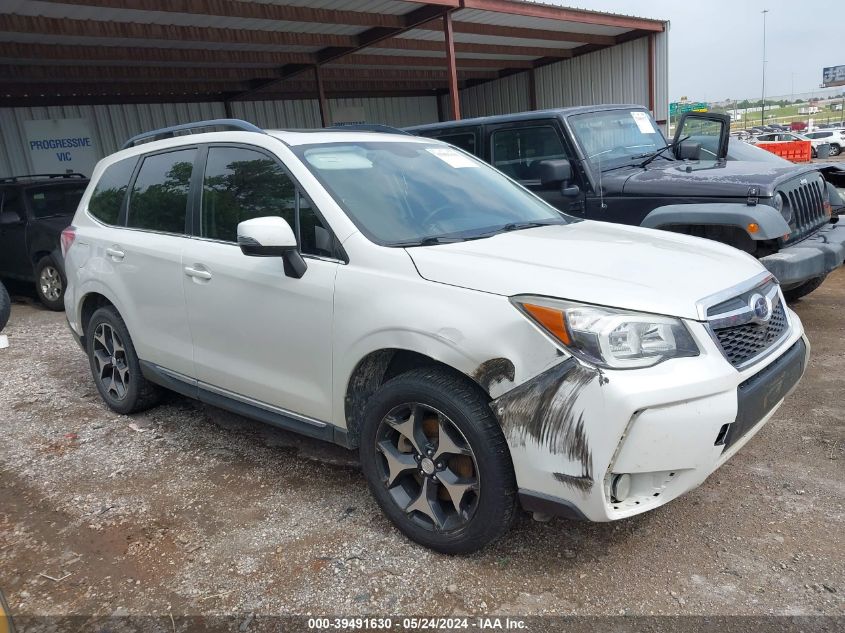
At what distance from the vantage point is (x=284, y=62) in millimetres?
13516

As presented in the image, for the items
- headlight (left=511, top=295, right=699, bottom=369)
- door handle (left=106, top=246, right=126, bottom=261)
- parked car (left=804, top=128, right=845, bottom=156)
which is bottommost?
parked car (left=804, top=128, right=845, bottom=156)

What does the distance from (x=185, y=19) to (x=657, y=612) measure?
10743 mm

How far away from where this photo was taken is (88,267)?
432cm

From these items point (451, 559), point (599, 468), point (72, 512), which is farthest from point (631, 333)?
point (72, 512)

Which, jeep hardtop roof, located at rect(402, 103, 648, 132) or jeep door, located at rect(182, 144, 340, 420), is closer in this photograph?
jeep door, located at rect(182, 144, 340, 420)

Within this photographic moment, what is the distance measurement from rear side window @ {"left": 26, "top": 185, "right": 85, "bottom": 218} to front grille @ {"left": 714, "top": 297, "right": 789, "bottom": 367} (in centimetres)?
841

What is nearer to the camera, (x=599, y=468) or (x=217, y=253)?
(x=599, y=468)

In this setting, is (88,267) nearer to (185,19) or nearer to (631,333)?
(631,333)

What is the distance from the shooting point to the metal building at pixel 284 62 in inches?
401

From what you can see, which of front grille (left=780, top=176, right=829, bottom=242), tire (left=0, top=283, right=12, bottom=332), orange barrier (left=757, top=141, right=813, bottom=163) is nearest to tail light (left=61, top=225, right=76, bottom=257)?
tire (left=0, top=283, right=12, bottom=332)

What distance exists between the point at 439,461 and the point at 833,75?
104847mm

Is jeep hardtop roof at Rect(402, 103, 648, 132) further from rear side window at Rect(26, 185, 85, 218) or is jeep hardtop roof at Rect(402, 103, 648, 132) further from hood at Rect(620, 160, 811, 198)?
rear side window at Rect(26, 185, 85, 218)

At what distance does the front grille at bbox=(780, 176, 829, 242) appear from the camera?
496 cm

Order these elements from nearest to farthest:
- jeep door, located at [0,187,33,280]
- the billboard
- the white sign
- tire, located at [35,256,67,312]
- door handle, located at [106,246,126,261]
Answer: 1. door handle, located at [106,246,126,261]
2. tire, located at [35,256,67,312]
3. jeep door, located at [0,187,33,280]
4. the white sign
5. the billboard
